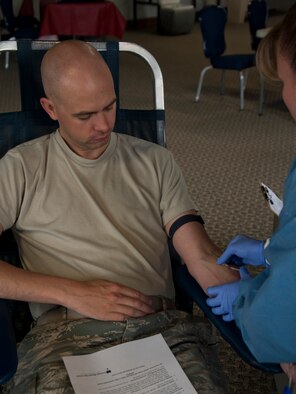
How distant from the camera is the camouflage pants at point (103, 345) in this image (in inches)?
46.8

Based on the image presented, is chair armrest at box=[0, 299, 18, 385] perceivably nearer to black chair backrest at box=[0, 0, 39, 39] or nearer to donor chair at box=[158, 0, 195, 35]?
black chair backrest at box=[0, 0, 39, 39]

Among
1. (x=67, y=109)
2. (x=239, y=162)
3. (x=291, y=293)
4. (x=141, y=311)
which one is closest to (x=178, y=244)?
(x=141, y=311)

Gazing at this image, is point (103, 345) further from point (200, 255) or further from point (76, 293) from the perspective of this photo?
point (200, 255)

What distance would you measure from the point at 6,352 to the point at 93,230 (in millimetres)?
466

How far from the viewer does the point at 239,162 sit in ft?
12.2

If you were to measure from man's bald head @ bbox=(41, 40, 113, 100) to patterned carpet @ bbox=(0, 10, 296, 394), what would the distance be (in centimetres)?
113

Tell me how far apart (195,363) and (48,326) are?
0.36m

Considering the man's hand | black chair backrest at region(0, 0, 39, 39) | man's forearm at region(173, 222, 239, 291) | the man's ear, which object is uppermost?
the man's ear

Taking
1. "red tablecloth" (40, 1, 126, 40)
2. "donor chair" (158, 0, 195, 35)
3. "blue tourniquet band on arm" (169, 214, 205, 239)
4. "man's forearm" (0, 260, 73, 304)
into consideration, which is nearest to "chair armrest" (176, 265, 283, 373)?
"blue tourniquet band on arm" (169, 214, 205, 239)

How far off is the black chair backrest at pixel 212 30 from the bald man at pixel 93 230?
354cm

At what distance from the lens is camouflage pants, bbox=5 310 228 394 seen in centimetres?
119

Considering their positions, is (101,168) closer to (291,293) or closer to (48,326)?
(48,326)

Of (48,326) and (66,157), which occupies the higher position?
(66,157)

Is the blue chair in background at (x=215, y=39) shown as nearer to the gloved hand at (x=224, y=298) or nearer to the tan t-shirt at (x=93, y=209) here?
the tan t-shirt at (x=93, y=209)
